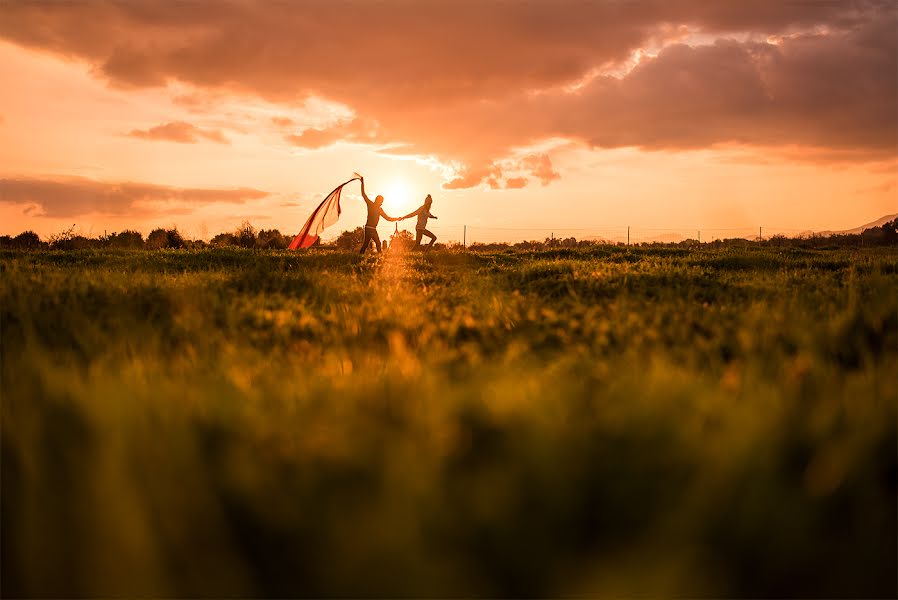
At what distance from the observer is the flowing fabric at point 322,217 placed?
64.1 ft

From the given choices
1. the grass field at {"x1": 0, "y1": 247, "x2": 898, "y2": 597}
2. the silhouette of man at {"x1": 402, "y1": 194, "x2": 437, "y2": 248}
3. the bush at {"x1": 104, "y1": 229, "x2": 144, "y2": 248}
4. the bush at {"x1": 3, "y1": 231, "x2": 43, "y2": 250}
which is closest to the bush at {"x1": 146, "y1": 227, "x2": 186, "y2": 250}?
the bush at {"x1": 104, "y1": 229, "x2": 144, "y2": 248}

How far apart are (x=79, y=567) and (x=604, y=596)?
94 centimetres

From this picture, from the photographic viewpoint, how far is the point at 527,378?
96.2 inches

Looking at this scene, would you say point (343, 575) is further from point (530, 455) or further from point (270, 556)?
point (530, 455)

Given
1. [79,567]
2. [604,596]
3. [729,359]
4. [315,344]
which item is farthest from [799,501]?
[315,344]

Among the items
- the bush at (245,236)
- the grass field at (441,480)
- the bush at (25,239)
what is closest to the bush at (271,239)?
the bush at (245,236)

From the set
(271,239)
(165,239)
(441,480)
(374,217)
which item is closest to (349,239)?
(271,239)

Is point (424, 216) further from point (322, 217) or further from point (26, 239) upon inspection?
point (26, 239)

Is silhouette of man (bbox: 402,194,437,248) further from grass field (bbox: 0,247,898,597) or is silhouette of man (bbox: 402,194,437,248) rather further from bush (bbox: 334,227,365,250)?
grass field (bbox: 0,247,898,597)

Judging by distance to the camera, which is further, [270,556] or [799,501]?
[799,501]

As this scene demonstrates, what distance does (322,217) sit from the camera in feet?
64.8

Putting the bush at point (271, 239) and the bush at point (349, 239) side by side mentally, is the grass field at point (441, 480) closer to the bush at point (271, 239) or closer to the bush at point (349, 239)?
the bush at point (271, 239)

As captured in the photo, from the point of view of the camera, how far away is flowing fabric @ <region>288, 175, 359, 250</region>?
1955cm

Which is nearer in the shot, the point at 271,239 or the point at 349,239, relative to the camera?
the point at 271,239
